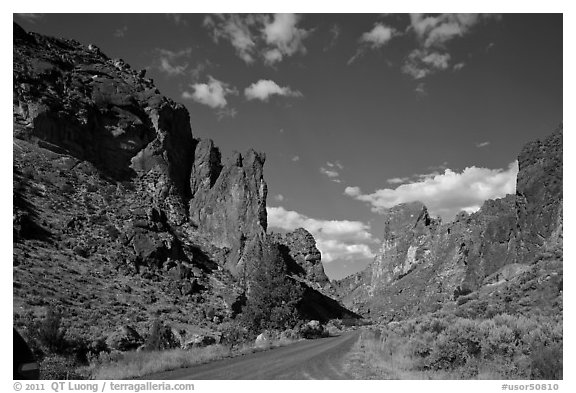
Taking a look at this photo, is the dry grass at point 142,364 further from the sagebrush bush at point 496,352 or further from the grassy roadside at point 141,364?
the sagebrush bush at point 496,352

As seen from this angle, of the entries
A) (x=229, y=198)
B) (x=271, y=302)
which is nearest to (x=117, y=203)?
(x=229, y=198)

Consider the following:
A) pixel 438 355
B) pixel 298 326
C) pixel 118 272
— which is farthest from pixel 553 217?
pixel 118 272

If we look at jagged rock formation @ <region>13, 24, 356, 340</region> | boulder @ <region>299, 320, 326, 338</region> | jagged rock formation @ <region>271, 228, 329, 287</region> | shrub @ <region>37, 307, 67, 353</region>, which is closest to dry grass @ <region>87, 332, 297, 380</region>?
shrub @ <region>37, 307, 67, 353</region>

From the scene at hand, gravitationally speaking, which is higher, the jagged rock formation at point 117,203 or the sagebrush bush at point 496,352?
the jagged rock formation at point 117,203

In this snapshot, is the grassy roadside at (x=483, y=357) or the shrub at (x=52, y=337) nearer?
the grassy roadside at (x=483, y=357)

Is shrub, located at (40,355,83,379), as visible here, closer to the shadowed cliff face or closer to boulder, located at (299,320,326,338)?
boulder, located at (299,320,326,338)

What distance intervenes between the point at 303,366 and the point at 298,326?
2898cm

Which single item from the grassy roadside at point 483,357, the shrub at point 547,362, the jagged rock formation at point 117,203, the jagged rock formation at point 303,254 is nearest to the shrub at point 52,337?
the jagged rock formation at point 117,203

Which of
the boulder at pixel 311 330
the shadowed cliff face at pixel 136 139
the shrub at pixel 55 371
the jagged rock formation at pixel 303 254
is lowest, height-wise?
the boulder at pixel 311 330

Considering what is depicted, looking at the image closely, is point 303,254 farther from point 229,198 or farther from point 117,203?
point 117,203

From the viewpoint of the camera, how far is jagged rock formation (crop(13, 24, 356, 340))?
5369 centimetres

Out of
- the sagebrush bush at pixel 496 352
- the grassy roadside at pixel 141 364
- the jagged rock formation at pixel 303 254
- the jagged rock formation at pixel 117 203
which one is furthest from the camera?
the jagged rock formation at pixel 303 254

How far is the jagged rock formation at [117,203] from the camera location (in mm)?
53688

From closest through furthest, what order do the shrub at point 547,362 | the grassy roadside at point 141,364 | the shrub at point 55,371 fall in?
the shrub at point 547,362
the shrub at point 55,371
the grassy roadside at point 141,364
